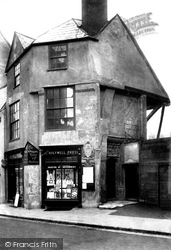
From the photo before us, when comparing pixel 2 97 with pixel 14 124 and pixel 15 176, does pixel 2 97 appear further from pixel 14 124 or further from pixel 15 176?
pixel 15 176

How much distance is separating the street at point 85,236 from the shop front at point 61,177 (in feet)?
13.9

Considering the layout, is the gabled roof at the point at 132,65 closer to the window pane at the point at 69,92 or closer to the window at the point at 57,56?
the window at the point at 57,56

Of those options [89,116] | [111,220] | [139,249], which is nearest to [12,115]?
[89,116]

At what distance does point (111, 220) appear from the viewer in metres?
12.7

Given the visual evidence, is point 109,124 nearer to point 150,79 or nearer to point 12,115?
point 150,79

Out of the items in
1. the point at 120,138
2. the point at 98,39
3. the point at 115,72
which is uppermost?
the point at 98,39

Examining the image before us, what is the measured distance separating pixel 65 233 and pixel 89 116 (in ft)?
25.4

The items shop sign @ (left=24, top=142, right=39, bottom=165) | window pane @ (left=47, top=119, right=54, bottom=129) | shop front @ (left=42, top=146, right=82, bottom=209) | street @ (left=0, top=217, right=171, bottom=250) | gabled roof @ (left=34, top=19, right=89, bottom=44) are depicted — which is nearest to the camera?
street @ (left=0, top=217, right=171, bottom=250)

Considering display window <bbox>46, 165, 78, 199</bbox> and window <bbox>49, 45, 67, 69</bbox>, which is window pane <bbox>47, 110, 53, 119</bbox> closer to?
window <bbox>49, 45, 67, 69</bbox>

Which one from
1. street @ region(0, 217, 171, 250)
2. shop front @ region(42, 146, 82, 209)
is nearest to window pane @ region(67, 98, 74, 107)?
shop front @ region(42, 146, 82, 209)

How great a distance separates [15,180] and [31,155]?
11.4 feet

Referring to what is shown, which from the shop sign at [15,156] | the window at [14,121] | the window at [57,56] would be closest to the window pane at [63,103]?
the window at [57,56]

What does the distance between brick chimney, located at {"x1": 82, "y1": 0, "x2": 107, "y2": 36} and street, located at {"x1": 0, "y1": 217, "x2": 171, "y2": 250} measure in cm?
1145

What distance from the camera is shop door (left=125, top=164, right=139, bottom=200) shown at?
1850 centimetres
